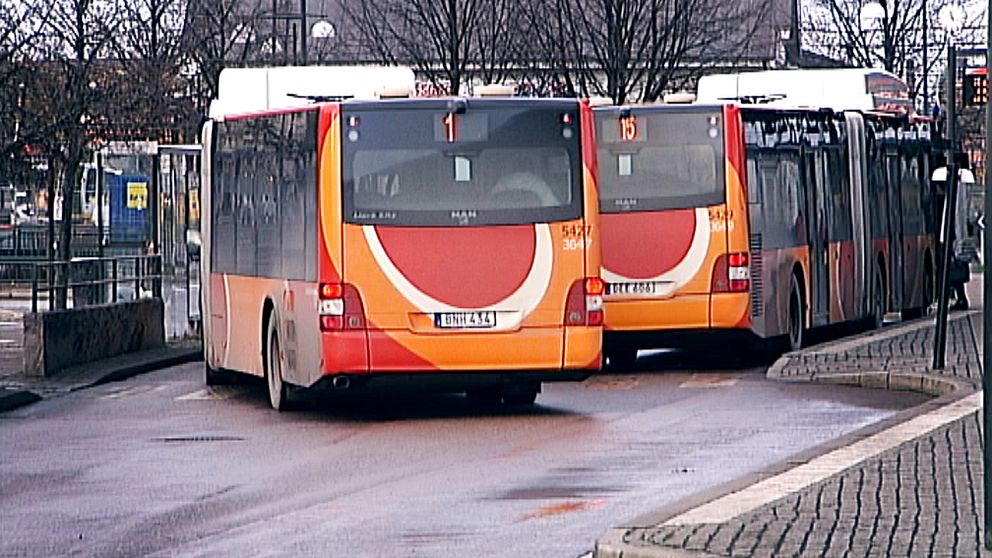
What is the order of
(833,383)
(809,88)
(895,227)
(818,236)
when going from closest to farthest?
(833,383) → (818,236) → (809,88) → (895,227)

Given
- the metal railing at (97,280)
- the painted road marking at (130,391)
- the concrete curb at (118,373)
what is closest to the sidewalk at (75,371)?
the concrete curb at (118,373)

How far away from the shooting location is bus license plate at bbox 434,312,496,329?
17.8 metres

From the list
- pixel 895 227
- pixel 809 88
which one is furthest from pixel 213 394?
pixel 895 227

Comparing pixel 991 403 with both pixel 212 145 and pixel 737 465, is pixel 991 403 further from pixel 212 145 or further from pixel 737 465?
pixel 212 145

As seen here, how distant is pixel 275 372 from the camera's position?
19.4m

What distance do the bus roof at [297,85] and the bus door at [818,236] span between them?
6141mm

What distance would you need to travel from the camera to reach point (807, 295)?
1003 inches

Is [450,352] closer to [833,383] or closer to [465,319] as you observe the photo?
[465,319]

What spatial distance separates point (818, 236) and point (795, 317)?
59.3 inches

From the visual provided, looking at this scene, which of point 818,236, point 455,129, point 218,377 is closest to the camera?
point 455,129

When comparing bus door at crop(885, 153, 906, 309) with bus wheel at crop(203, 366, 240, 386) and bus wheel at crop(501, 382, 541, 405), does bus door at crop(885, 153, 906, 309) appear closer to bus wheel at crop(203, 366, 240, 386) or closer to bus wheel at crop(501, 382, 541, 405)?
bus wheel at crop(203, 366, 240, 386)

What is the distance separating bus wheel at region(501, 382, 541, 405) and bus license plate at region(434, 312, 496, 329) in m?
1.22

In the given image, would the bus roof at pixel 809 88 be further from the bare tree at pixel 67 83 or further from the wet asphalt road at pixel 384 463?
the bare tree at pixel 67 83

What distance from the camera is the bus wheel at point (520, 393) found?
19.1 meters
